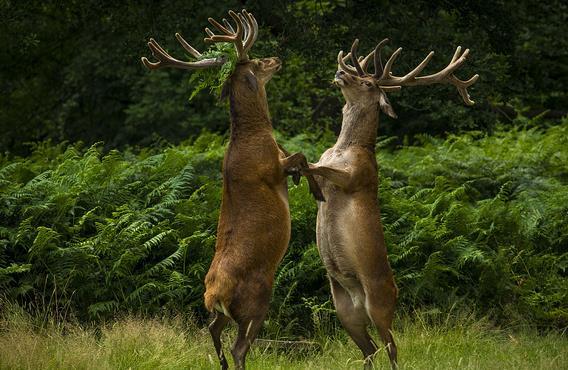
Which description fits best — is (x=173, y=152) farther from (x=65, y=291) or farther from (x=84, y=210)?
(x=65, y=291)

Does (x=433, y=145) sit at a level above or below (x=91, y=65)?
below

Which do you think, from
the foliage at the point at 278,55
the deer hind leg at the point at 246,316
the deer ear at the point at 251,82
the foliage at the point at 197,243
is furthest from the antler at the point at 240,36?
the foliage at the point at 278,55

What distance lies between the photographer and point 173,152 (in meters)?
11.9

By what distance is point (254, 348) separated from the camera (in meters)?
9.32

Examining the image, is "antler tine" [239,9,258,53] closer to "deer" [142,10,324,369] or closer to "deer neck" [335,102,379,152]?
"deer" [142,10,324,369]

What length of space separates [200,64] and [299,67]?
834cm

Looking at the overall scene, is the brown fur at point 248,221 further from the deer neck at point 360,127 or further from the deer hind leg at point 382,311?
the deer hind leg at point 382,311

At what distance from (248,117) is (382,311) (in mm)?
1801

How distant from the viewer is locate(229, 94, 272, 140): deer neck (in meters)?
7.55

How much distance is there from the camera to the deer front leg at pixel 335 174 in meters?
7.63

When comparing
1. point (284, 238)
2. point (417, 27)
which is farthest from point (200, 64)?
point (417, 27)

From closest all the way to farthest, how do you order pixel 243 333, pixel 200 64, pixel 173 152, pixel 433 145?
1. pixel 243 333
2. pixel 200 64
3. pixel 173 152
4. pixel 433 145

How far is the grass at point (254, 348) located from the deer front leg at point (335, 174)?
4.50 ft

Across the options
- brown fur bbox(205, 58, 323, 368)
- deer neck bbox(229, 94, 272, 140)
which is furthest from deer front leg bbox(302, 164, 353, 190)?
deer neck bbox(229, 94, 272, 140)
